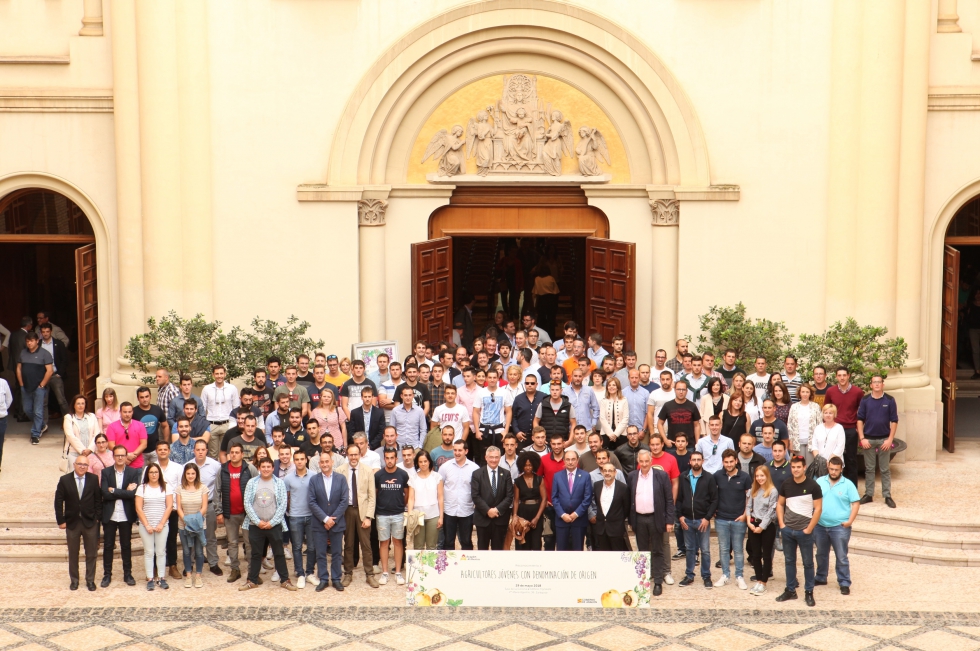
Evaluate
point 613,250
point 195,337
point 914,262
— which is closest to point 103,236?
point 195,337

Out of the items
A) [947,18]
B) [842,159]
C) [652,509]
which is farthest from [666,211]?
[652,509]

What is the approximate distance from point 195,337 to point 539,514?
6605 millimetres

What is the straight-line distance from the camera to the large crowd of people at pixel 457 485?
15.4 metres

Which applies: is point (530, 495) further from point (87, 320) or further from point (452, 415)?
point (87, 320)

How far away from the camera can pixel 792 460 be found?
15023 mm

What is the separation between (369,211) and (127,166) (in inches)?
141

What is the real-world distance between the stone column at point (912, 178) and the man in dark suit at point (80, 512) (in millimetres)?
11558

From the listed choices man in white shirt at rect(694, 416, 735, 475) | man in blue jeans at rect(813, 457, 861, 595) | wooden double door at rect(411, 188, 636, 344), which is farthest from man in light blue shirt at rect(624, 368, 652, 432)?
wooden double door at rect(411, 188, 636, 344)

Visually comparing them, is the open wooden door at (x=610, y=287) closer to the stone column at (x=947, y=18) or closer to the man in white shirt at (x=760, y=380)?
the man in white shirt at (x=760, y=380)

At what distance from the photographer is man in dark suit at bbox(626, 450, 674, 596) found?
1541 centimetres

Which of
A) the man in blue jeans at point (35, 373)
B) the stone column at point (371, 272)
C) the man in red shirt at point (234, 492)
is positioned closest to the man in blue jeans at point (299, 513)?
the man in red shirt at point (234, 492)

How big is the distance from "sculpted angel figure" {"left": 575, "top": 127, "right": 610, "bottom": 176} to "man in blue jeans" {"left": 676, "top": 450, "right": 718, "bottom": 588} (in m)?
6.72

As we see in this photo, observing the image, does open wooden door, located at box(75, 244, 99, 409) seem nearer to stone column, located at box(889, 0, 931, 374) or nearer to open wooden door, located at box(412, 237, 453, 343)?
open wooden door, located at box(412, 237, 453, 343)

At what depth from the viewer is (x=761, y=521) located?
15406 millimetres
